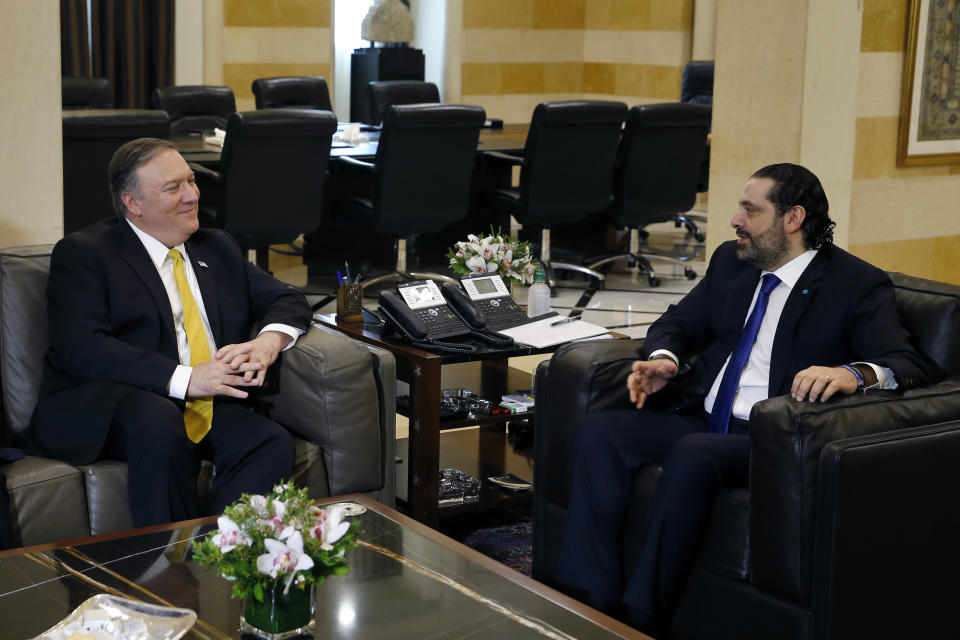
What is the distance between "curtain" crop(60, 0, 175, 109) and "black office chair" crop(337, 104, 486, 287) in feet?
9.57

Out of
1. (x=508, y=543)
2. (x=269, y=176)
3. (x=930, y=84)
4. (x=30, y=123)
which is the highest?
(x=930, y=84)

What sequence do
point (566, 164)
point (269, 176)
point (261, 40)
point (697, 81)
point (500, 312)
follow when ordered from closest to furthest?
point (500, 312) < point (269, 176) < point (566, 164) < point (261, 40) < point (697, 81)

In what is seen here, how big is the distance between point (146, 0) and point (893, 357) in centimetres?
734

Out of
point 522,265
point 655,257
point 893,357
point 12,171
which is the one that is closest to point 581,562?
point 893,357

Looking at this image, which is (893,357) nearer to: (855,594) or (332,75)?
(855,594)

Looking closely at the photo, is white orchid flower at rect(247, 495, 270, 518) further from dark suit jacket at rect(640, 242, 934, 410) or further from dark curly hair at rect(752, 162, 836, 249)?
dark curly hair at rect(752, 162, 836, 249)

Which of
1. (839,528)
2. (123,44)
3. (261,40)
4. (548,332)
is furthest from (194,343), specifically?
(261,40)

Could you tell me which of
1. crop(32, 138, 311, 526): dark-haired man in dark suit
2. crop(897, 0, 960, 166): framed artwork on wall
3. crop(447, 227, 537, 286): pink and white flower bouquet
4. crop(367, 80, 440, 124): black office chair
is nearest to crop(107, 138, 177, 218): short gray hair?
crop(32, 138, 311, 526): dark-haired man in dark suit

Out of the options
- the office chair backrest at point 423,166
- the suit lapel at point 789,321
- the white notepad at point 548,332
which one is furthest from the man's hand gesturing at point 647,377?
the office chair backrest at point 423,166

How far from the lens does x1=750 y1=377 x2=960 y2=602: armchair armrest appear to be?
2.78 meters

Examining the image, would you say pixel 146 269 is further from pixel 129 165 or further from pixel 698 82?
pixel 698 82

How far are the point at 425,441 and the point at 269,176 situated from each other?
2.95 m

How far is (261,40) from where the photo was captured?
373 inches

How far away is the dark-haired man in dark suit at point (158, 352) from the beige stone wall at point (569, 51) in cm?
767
